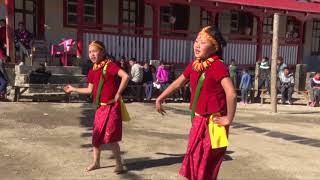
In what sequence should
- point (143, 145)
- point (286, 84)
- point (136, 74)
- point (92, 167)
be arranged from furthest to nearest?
point (286, 84)
point (136, 74)
point (143, 145)
point (92, 167)

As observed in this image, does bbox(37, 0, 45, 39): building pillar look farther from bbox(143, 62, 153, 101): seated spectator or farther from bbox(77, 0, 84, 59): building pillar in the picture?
bbox(143, 62, 153, 101): seated spectator

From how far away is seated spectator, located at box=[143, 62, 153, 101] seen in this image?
17.0 m

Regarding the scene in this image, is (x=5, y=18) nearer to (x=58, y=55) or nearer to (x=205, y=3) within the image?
(x=58, y=55)

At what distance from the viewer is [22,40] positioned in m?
16.8

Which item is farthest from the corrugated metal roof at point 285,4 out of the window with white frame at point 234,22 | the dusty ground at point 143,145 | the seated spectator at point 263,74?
the dusty ground at point 143,145

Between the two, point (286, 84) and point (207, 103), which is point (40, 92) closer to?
point (286, 84)

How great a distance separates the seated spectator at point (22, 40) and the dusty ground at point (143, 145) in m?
3.67

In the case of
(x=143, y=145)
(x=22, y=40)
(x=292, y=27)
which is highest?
(x=292, y=27)

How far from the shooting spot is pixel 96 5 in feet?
64.5

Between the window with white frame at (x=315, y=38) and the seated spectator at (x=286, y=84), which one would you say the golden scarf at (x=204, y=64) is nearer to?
the seated spectator at (x=286, y=84)

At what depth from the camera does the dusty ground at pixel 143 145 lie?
6.87m

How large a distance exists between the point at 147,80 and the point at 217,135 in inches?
503

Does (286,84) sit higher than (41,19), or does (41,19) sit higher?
(41,19)

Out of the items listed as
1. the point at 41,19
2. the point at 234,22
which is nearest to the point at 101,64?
the point at 41,19
